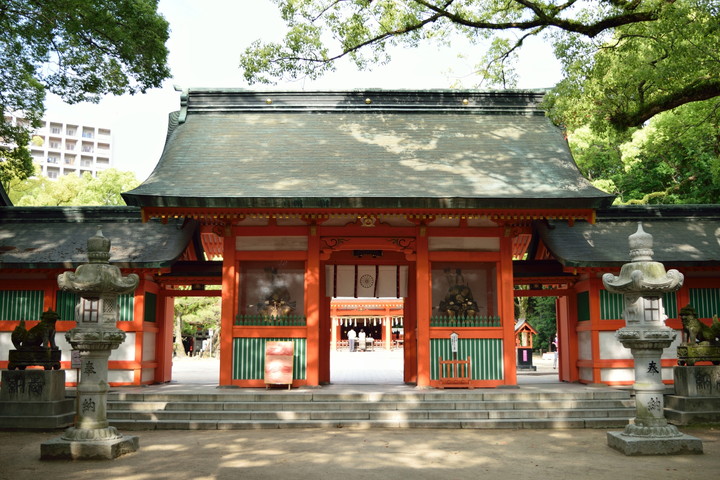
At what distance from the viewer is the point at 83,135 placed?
9750 centimetres

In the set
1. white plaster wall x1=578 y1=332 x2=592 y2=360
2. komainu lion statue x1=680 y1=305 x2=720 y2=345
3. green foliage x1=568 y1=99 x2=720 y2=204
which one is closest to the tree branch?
komainu lion statue x1=680 y1=305 x2=720 y2=345

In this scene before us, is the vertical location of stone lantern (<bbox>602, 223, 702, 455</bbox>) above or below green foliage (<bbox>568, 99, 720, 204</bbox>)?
below

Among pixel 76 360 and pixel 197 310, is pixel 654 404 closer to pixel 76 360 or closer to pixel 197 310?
pixel 76 360

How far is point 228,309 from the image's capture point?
522 inches

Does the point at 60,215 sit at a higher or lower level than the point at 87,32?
lower

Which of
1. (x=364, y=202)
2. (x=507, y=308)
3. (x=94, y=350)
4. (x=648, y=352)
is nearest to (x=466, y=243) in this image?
(x=507, y=308)

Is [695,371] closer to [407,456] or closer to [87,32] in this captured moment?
[407,456]

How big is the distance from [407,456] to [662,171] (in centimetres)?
1952

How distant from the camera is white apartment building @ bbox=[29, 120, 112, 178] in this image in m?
93.3

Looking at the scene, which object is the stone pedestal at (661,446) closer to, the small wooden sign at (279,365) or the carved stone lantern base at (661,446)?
the carved stone lantern base at (661,446)

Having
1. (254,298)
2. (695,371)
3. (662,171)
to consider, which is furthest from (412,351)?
(662,171)

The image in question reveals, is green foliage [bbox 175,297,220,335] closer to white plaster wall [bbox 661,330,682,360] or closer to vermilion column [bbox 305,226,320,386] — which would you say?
vermilion column [bbox 305,226,320,386]

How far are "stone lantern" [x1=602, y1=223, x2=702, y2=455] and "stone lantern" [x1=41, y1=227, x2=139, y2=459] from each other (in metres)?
6.95

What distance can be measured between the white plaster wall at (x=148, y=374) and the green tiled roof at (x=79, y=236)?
8.22 ft
